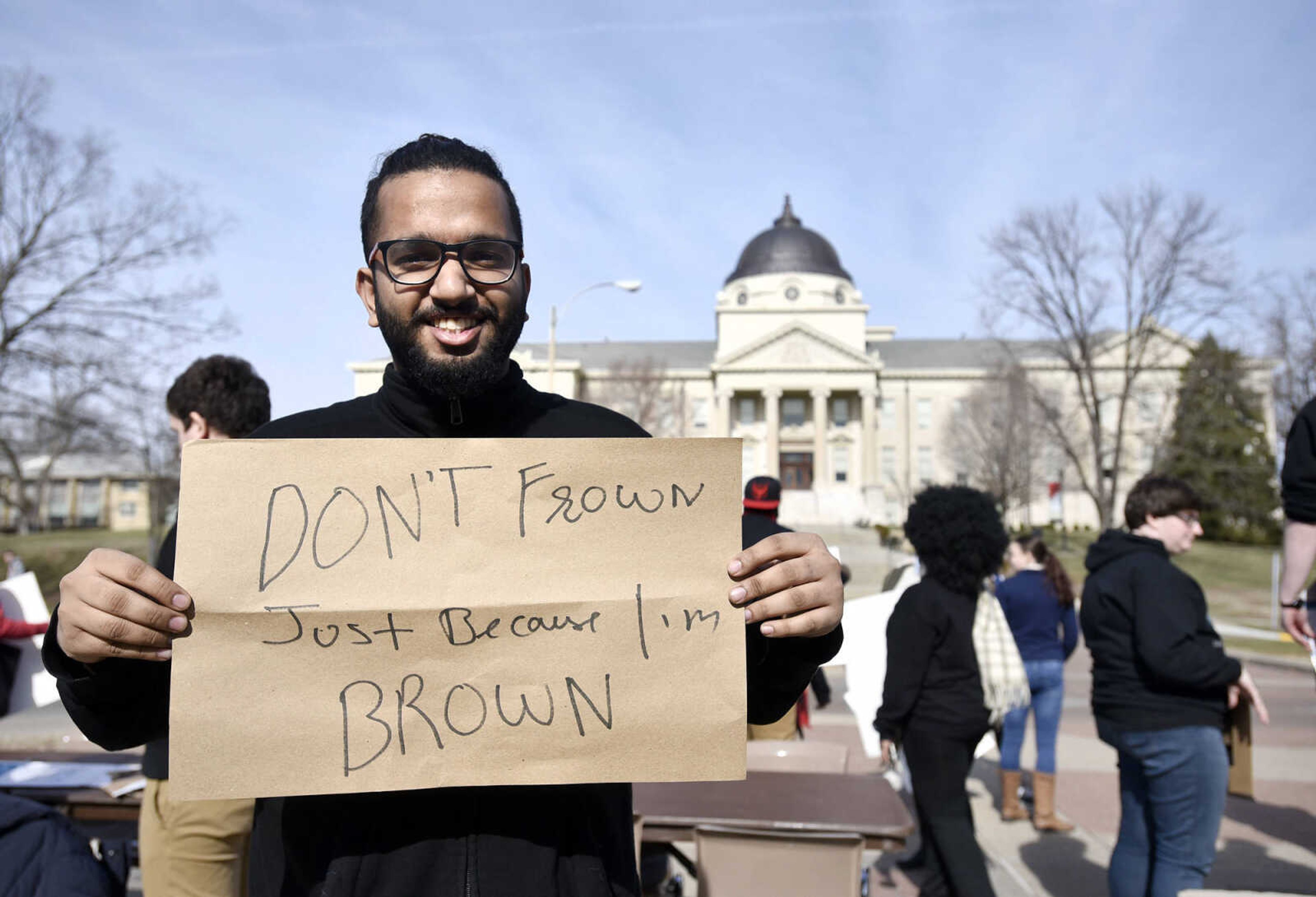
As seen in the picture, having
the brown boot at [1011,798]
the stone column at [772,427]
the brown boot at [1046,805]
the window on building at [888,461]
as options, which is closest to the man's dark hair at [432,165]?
the brown boot at [1046,805]

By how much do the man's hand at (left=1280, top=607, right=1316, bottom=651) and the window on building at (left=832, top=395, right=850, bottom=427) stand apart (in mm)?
70995

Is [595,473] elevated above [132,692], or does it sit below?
above

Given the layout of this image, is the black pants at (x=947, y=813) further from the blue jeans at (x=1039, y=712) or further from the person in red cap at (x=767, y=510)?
the blue jeans at (x=1039, y=712)

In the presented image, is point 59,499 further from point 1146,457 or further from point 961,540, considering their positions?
point 961,540

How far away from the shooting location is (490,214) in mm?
1840

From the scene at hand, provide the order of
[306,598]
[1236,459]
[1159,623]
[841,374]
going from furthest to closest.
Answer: [841,374] → [1236,459] → [1159,623] → [306,598]

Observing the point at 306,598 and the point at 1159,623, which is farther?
the point at 1159,623

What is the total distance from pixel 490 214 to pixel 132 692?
1120 mm

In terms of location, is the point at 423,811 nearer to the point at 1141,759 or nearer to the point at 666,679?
the point at 666,679

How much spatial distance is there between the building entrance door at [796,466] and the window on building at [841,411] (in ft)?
11.1

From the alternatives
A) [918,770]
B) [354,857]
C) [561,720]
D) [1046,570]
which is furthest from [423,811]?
[1046,570]

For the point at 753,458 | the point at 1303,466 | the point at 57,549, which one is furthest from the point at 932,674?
the point at 753,458

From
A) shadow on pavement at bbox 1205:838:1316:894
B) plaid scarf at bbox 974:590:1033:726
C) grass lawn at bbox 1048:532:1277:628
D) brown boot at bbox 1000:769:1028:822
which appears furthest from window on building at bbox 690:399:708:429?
plaid scarf at bbox 974:590:1033:726

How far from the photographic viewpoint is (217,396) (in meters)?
3.43
